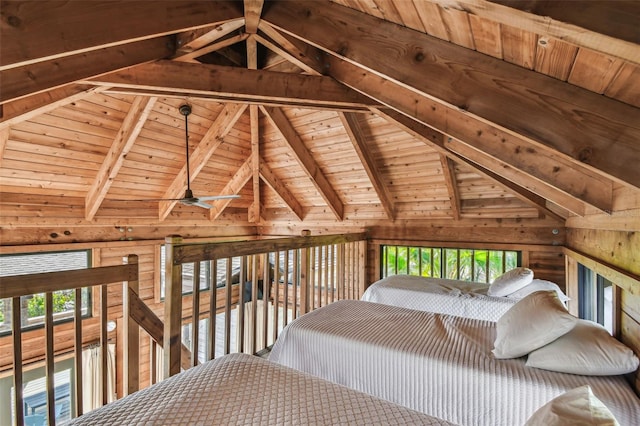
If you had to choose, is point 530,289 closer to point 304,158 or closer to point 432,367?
point 432,367

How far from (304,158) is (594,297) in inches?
153

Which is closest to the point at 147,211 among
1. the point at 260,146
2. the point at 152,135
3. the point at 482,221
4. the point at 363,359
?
the point at 152,135

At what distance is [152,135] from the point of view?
4.53m

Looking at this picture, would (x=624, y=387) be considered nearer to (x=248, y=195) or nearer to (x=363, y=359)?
(x=363, y=359)

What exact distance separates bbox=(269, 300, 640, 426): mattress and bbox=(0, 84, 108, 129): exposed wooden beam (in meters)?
2.45

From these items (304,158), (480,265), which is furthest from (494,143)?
(480,265)

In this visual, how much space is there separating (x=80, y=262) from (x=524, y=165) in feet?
20.3

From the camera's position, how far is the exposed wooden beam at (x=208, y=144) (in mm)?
4598

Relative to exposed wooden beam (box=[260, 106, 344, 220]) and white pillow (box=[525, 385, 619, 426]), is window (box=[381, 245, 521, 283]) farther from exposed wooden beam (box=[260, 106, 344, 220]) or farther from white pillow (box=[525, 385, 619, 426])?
white pillow (box=[525, 385, 619, 426])

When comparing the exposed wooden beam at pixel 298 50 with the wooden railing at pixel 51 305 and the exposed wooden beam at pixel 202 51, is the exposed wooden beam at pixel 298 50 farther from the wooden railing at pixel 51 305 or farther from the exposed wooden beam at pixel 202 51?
the wooden railing at pixel 51 305

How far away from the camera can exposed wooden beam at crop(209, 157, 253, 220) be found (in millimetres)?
5965

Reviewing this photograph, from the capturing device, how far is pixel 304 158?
5.14m

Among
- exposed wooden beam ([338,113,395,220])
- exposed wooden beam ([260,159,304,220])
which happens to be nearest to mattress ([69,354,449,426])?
exposed wooden beam ([338,113,395,220])

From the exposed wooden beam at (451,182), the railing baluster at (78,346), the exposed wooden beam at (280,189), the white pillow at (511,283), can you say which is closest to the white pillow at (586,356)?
the white pillow at (511,283)
